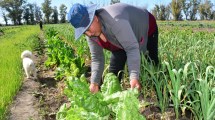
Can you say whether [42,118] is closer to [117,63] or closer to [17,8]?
[117,63]

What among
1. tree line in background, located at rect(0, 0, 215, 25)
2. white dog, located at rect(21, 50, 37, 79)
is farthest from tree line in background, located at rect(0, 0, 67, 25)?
white dog, located at rect(21, 50, 37, 79)

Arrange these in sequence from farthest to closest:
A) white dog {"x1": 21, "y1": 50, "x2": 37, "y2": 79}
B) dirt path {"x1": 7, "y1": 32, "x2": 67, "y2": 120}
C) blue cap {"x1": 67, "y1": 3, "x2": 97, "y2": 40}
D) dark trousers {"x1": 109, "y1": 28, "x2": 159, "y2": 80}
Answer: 1. white dog {"x1": 21, "y1": 50, "x2": 37, "y2": 79}
2. dirt path {"x1": 7, "y1": 32, "x2": 67, "y2": 120}
3. dark trousers {"x1": 109, "y1": 28, "x2": 159, "y2": 80}
4. blue cap {"x1": 67, "y1": 3, "x2": 97, "y2": 40}

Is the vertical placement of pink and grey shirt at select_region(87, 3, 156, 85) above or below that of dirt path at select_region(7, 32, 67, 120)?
above

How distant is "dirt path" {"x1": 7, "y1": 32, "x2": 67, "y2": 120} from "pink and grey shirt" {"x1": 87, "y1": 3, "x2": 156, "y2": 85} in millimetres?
946

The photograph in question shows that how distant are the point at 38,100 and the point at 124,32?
2387 millimetres

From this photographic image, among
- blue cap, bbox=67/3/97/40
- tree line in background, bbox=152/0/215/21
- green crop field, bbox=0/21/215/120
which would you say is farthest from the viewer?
tree line in background, bbox=152/0/215/21

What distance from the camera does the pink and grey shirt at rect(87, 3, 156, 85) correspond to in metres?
2.31

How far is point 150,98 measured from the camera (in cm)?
355

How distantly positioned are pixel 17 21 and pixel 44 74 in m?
74.8

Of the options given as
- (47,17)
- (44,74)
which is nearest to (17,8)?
(47,17)

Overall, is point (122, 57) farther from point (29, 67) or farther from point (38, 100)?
point (29, 67)

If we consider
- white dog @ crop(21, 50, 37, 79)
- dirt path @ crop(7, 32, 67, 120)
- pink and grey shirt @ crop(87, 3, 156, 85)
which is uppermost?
pink and grey shirt @ crop(87, 3, 156, 85)

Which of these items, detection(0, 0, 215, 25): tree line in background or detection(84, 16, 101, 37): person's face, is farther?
detection(0, 0, 215, 25): tree line in background

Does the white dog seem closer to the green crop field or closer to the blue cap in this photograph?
the green crop field
